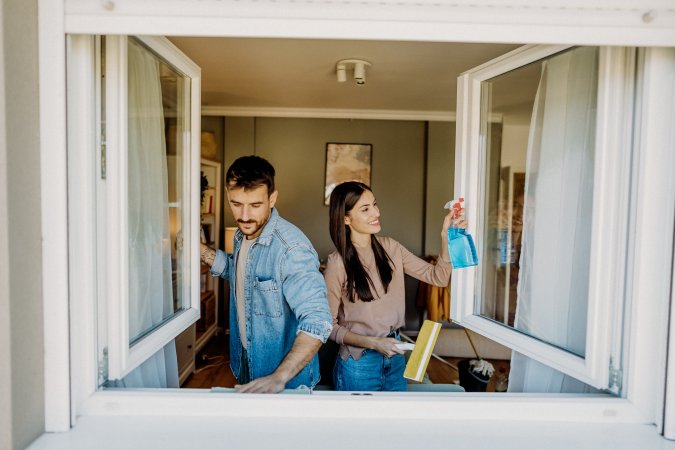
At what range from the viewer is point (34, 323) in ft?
3.17

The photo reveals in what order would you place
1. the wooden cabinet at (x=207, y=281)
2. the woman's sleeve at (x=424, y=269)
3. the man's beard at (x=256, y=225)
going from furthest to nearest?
the wooden cabinet at (x=207, y=281), the woman's sleeve at (x=424, y=269), the man's beard at (x=256, y=225)

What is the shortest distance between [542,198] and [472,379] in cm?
155

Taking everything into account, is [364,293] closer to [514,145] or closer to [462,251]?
[462,251]

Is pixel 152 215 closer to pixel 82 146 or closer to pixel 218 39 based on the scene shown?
pixel 82 146

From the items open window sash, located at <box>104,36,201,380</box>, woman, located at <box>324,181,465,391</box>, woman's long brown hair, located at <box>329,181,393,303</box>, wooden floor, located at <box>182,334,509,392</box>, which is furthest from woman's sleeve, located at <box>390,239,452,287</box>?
wooden floor, located at <box>182,334,509,392</box>

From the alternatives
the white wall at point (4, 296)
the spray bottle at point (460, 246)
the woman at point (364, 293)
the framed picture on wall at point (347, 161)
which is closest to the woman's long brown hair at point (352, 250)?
the woman at point (364, 293)

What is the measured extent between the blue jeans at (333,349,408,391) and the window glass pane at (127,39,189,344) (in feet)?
2.39

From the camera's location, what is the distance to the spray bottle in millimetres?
1596

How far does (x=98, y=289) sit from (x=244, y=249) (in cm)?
72

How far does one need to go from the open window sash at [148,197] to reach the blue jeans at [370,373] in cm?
68

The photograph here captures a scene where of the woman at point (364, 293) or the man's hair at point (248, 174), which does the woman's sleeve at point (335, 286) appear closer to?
the woman at point (364, 293)

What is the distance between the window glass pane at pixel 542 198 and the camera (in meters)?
1.29

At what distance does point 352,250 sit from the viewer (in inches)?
76.8

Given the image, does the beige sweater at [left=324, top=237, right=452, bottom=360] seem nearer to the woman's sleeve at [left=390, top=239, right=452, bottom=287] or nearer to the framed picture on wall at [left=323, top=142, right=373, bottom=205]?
the woman's sleeve at [left=390, top=239, right=452, bottom=287]
